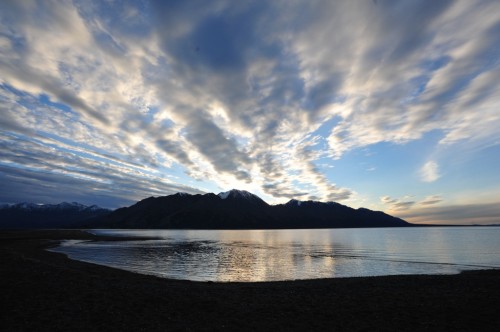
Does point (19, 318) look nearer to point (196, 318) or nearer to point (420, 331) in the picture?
point (196, 318)

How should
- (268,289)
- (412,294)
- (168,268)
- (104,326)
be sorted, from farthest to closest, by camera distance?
(168,268), (268,289), (412,294), (104,326)

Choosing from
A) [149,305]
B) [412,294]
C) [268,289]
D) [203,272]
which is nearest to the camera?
[149,305]

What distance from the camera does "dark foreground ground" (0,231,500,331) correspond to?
1572 centimetres

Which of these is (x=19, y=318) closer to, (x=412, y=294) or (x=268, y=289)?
(x=268, y=289)

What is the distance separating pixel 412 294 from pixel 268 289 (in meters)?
12.1

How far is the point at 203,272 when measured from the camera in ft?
141

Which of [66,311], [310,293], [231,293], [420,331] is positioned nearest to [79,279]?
[66,311]

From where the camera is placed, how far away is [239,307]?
19.8m

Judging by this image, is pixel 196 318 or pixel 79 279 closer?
pixel 196 318

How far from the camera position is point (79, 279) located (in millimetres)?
27859

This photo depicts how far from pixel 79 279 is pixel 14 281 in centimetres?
494

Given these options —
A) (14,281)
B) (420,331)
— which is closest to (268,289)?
(420,331)

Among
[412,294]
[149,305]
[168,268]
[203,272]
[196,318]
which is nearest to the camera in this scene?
Answer: [196,318]

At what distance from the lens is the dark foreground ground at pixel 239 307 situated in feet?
51.6
